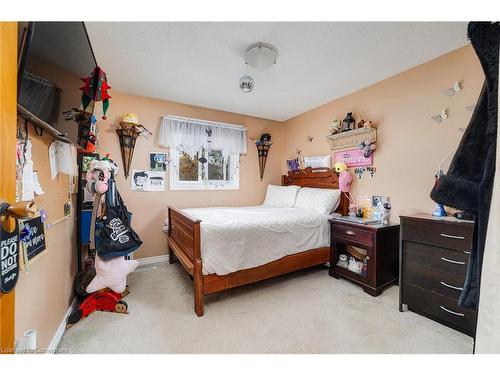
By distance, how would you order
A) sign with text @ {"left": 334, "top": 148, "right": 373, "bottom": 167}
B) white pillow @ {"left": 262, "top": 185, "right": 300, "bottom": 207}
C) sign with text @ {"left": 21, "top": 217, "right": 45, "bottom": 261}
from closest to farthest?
sign with text @ {"left": 21, "top": 217, "right": 45, "bottom": 261} < sign with text @ {"left": 334, "top": 148, "right": 373, "bottom": 167} < white pillow @ {"left": 262, "top": 185, "right": 300, "bottom": 207}

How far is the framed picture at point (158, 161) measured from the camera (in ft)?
10.2

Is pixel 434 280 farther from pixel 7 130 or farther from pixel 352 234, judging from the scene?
pixel 7 130

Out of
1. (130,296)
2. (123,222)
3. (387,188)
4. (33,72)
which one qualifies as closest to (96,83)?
(33,72)

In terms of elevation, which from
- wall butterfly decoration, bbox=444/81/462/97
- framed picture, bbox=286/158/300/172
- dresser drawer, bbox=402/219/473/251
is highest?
wall butterfly decoration, bbox=444/81/462/97

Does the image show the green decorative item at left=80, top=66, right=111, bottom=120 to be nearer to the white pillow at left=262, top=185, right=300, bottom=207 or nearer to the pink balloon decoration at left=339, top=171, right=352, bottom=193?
the white pillow at left=262, top=185, right=300, bottom=207

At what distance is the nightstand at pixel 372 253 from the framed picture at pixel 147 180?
2.47 meters

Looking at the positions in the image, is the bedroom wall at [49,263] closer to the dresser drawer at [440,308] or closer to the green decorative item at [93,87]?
the green decorative item at [93,87]

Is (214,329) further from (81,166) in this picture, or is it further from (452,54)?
(452,54)

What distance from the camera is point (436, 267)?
66.9 inches

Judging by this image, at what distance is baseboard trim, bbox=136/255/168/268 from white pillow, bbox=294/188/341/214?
2.10 metres

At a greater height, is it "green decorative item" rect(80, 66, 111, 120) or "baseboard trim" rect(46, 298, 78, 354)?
"green decorative item" rect(80, 66, 111, 120)

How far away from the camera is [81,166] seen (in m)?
2.20

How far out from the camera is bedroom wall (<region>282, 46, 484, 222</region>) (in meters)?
1.99

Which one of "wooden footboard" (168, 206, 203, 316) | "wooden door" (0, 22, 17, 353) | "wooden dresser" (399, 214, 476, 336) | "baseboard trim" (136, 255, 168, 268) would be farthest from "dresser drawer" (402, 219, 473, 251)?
"baseboard trim" (136, 255, 168, 268)
